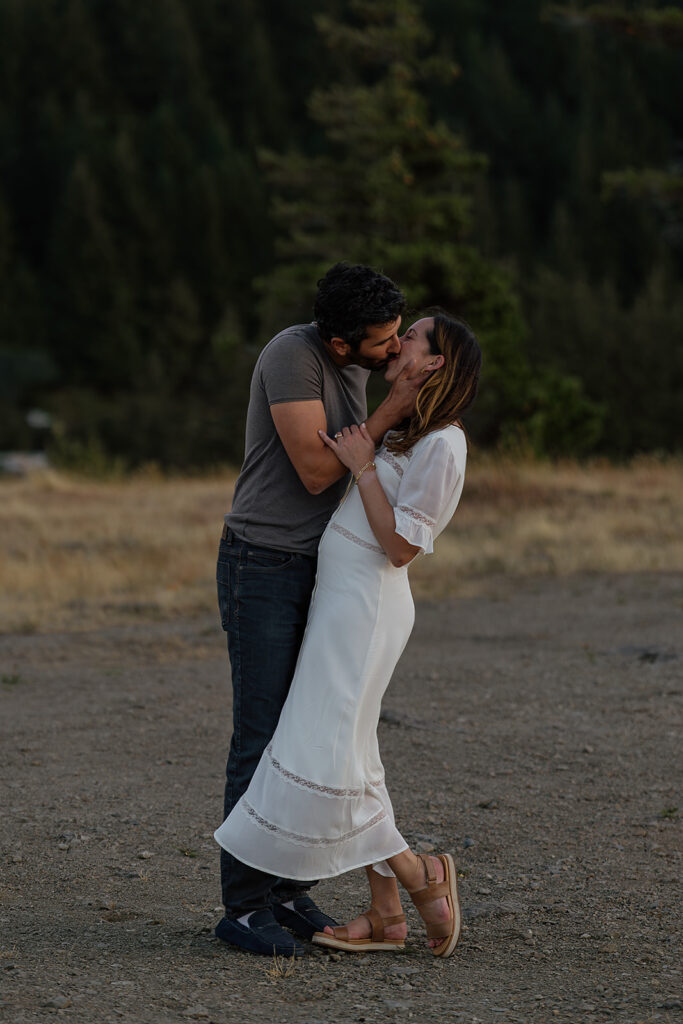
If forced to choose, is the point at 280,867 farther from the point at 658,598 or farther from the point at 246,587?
the point at 658,598

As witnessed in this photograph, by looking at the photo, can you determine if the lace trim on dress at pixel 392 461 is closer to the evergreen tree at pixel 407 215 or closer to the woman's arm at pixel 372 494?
the woman's arm at pixel 372 494

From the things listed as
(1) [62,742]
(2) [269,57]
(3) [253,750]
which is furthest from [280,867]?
(2) [269,57]

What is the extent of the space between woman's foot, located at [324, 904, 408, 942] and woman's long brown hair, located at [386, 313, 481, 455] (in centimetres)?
131

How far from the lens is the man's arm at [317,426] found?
319 cm

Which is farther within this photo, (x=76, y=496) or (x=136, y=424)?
(x=136, y=424)

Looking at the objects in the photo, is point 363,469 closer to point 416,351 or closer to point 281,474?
point 281,474

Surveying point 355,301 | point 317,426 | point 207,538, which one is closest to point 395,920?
point 317,426

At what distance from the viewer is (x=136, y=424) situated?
36875 mm

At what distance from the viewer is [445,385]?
3.24 meters

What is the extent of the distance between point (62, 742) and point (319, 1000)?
10.4 feet

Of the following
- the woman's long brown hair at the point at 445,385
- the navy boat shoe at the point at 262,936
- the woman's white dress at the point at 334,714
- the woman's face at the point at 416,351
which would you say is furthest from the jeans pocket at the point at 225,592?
the navy boat shoe at the point at 262,936

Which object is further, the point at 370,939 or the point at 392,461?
the point at 370,939

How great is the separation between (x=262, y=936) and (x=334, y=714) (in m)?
0.68

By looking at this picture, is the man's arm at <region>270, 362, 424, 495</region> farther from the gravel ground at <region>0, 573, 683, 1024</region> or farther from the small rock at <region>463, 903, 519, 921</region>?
the small rock at <region>463, 903, 519, 921</region>
